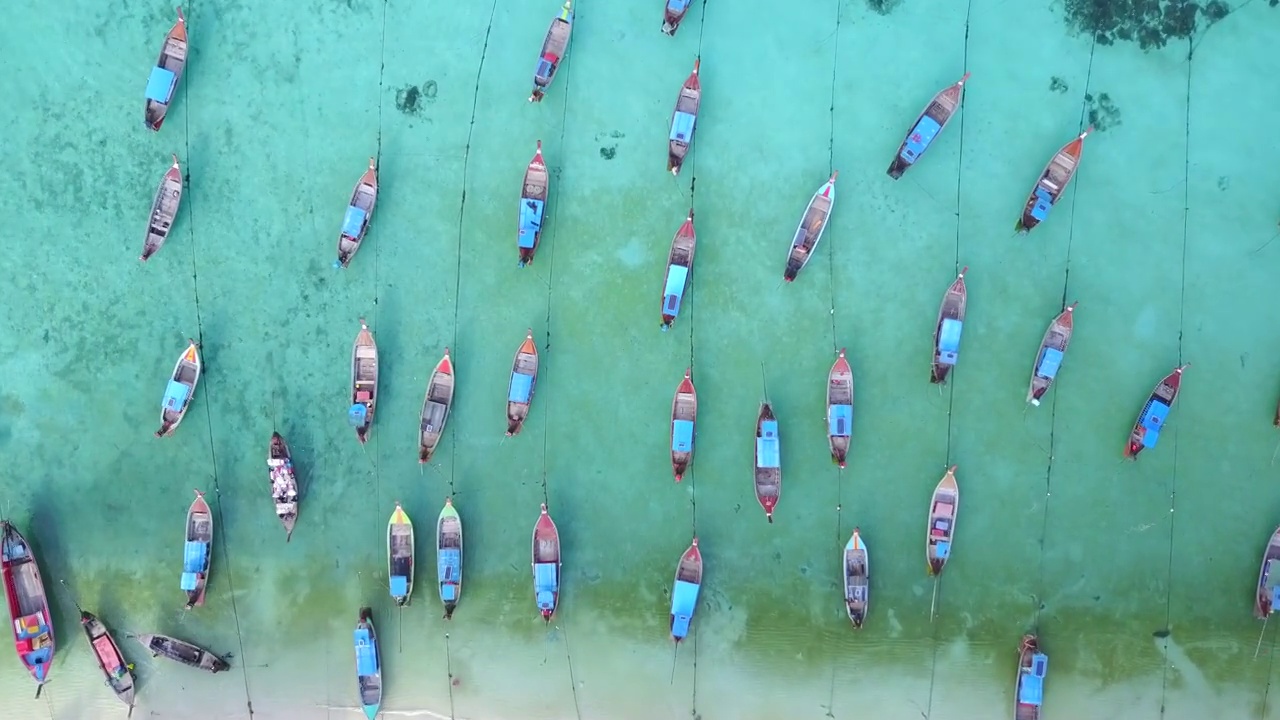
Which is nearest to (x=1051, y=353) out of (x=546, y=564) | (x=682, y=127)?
(x=682, y=127)

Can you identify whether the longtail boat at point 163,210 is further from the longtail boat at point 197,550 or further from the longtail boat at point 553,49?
the longtail boat at point 553,49

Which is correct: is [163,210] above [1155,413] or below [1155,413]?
above

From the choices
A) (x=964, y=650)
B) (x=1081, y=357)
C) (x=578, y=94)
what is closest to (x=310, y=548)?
(x=578, y=94)

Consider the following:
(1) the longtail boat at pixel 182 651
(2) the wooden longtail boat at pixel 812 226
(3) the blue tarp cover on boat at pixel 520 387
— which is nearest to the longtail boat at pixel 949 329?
(2) the wooden longtail boat at pixel 812 226

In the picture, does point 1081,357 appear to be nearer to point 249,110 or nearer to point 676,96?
point 676,96

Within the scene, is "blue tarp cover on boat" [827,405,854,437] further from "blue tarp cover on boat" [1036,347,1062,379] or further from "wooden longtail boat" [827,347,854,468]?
"blue tarp cover on boat" [1036,347,1062,379]

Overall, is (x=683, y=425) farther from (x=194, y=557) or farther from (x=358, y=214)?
(x=194, y=557)
